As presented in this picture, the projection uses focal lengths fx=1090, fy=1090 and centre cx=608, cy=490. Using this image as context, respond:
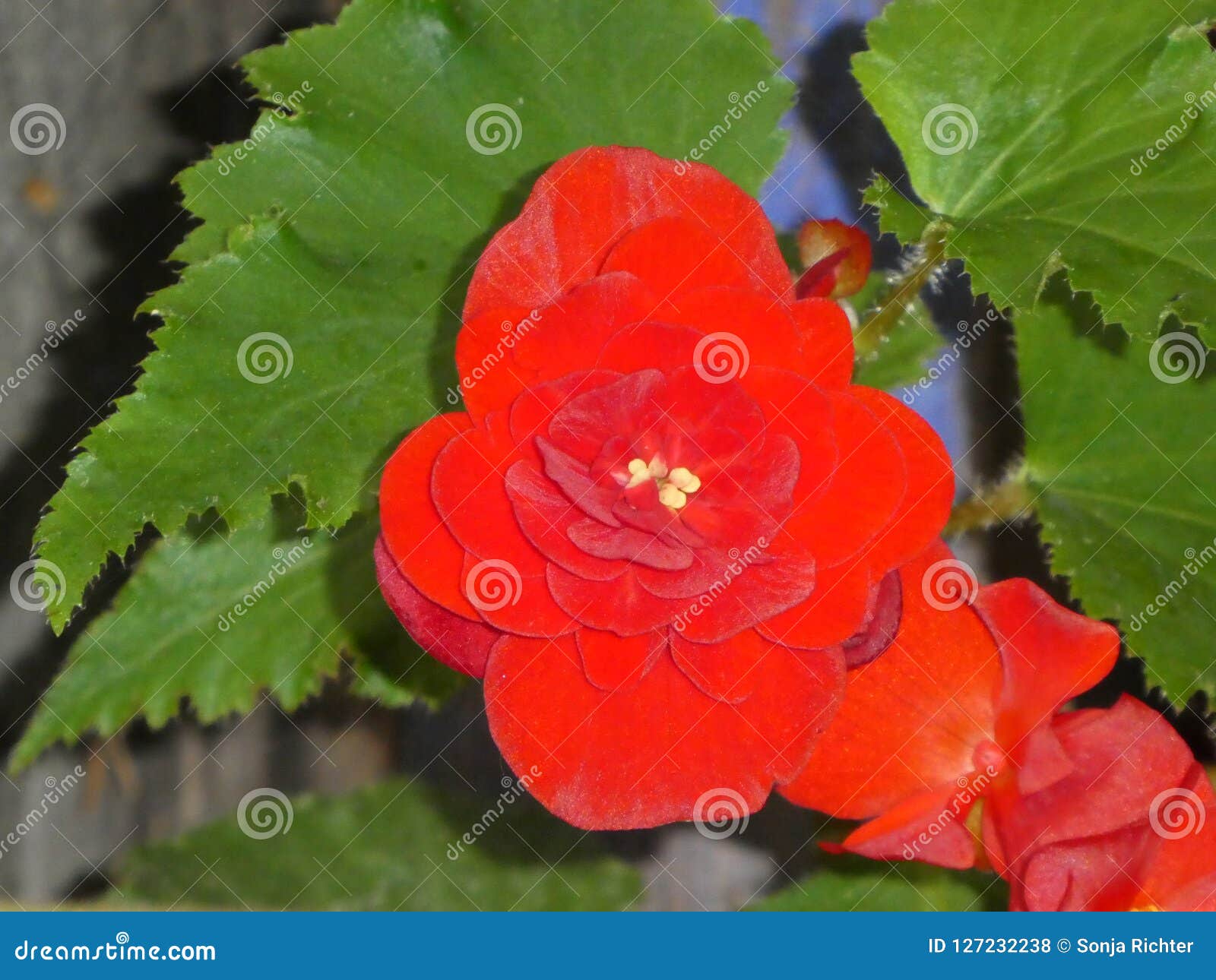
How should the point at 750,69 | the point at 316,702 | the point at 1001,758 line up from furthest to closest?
the point at 316,702, the point at 750,69, the point at 1001,758

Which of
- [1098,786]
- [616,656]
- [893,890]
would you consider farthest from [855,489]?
[893,890]

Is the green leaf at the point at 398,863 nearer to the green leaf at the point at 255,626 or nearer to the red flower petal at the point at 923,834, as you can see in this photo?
the green leaf at the point at 255,626

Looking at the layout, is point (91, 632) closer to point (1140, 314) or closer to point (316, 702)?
point (316, 702)

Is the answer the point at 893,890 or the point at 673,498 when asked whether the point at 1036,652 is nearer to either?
the point at 673,498

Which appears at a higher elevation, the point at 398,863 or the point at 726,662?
the point at 726,662

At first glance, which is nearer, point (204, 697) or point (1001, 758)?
point (1001, 758)

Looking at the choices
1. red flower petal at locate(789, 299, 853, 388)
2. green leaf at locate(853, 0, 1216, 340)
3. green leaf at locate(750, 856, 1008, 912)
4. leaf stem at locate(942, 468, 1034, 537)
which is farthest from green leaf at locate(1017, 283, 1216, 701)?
red flower petal at locate(789, 299, 853, 388)

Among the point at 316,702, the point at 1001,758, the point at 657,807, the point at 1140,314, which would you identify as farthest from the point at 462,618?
the point at 316,702
